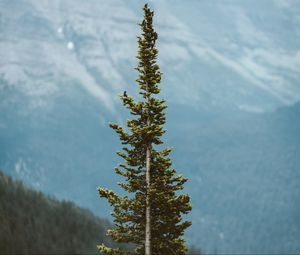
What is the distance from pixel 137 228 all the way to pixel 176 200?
2.15 m

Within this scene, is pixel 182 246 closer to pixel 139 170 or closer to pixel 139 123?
pixel 139 170

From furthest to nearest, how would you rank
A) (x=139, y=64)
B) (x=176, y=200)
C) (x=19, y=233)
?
(x=19, y=233), (x=139, y=64), (x=176, y=200)

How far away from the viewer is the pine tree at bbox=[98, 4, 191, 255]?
2073cm

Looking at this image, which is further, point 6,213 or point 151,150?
point 6,213

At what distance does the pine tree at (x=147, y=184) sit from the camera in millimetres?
20734

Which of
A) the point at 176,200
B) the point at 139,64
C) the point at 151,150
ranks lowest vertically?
the point at 176,200

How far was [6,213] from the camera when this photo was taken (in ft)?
643

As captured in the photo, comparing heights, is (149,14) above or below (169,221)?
above

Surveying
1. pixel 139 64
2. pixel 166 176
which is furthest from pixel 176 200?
pixel 139 64

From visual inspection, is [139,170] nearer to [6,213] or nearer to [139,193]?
[139,193]

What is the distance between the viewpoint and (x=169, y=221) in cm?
2103

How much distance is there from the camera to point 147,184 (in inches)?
830

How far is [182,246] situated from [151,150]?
11.7ft

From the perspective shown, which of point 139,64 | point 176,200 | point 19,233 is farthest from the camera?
point 19,233
